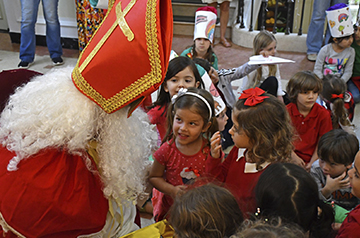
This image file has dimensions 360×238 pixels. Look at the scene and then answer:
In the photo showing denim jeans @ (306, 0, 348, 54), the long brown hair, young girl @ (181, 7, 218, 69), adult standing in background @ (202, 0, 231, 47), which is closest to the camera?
the long brown hair

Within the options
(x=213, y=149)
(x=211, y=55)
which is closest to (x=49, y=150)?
(x=213, y=149)

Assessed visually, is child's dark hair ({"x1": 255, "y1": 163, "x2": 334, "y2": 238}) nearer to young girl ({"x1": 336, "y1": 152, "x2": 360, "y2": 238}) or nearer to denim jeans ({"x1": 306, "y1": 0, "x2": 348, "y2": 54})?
young girl ({"x1": 336, "y1": 152, "x2": 360, "y2": 238})

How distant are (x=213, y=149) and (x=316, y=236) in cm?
62

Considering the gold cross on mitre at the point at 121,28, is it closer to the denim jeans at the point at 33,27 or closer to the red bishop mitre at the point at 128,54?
the red bishop mitre at the point at 128,54

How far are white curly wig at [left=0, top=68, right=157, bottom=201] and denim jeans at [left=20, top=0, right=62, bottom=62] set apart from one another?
A: 3706 millimetres

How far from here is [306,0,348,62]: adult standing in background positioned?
191 inches

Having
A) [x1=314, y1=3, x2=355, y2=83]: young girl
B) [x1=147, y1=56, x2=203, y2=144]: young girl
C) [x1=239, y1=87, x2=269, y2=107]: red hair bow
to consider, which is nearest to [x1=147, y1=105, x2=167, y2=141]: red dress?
[x1=147, y1=56, x2=203, y2=144]: young girl

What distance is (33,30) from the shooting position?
16.0 ft

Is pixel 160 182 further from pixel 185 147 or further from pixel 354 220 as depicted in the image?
pixel 354 220

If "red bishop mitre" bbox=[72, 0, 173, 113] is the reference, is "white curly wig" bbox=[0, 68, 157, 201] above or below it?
below

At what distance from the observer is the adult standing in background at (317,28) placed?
191 inches

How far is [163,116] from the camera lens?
2.52 meters

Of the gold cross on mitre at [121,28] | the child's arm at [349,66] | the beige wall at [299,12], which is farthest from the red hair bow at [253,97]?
the beige wall at [299,12]

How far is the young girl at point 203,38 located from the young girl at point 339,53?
129 cm
